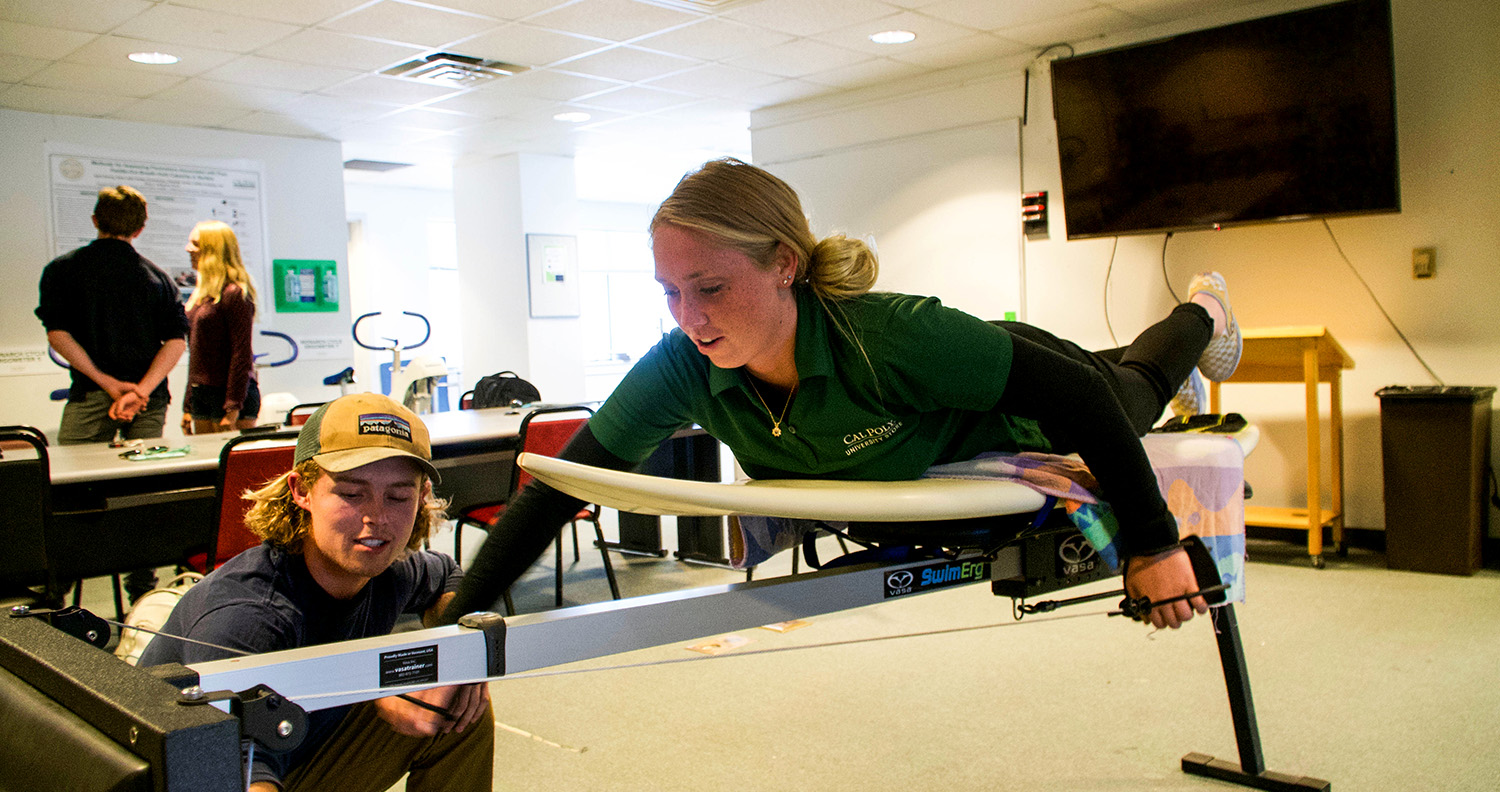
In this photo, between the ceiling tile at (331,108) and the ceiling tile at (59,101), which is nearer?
the ceiling tile at (59,101)

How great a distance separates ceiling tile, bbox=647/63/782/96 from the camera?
18.2 feet

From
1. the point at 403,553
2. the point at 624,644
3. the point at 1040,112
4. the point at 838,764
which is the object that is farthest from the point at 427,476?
the point at 1040,112

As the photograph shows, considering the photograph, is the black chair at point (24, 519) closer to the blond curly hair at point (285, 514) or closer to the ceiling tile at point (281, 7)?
the blond curly hair at point (285, 514)

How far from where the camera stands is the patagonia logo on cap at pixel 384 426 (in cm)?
134

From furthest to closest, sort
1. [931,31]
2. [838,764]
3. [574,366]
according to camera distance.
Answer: [574,366] → [931,31] → [838,764]

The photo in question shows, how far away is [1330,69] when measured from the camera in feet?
13.1

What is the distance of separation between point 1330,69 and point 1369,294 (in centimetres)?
96

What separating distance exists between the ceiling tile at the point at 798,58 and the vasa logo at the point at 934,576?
4.14 m

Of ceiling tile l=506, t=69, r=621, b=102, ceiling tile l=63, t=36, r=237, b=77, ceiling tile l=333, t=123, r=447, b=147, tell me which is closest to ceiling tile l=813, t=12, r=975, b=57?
ceiling tile l=506, t=69, r=621, b=102

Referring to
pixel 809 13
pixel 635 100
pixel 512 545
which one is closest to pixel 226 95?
pixel 635 100

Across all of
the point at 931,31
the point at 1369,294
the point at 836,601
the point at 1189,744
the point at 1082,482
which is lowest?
the point at 1189,744

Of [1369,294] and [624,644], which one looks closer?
[624,644]

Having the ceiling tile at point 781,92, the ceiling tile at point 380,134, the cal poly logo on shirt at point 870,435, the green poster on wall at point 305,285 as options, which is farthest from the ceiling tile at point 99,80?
the cal poly logo on shirt at point 870,435

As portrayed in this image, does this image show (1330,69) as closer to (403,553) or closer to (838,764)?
(838,764)
